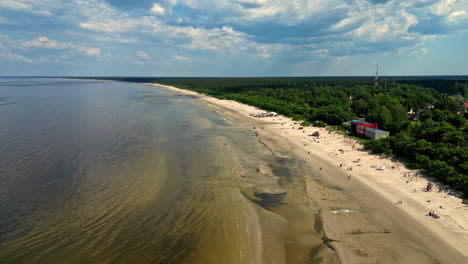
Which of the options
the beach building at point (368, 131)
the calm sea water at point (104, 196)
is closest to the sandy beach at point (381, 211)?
the beach building at point (368, 131)

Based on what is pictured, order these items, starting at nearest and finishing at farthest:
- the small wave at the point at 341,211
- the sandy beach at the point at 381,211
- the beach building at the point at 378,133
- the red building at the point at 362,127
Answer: the sandy beach at the point at 381,211, the small wave at the point at 341,211, the beach building at the point at 378,133, the red building at the point at 362,127

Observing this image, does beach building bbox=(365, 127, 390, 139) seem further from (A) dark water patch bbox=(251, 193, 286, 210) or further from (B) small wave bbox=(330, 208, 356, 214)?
(A) dark water patch bbox=(251, 193, 286, 210)

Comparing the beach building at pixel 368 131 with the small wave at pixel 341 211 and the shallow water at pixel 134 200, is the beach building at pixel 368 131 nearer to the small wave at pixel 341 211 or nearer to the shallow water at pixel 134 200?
the shallow water at pixel 134 200

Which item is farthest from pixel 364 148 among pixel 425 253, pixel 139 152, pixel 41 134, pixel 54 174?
pixel 41 134

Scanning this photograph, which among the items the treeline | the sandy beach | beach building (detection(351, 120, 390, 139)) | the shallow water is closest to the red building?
beach building (detection(351, 120, 390, 139))

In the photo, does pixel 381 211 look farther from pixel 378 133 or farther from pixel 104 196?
pixel 104 196
